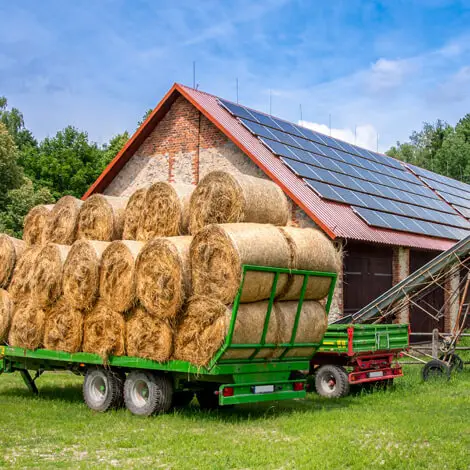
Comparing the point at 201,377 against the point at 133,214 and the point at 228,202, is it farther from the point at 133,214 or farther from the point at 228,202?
the point at 133,214

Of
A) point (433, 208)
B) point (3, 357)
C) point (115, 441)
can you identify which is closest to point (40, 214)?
point (3, 357)

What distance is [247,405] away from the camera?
11617 millimetres

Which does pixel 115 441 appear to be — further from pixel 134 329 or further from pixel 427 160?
pixel 427 160

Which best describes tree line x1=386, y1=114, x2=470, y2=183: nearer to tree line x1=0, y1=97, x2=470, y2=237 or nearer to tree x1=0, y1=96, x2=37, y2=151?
tree line x1=0, y1=97, x2=470, y2=237

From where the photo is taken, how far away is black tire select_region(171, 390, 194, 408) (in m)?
11.0

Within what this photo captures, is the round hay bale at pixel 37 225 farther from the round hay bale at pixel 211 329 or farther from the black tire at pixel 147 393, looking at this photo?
the round hay bale at pixel 211 329

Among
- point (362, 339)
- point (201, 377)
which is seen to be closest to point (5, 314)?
point (201, 377)

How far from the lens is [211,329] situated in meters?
9.41

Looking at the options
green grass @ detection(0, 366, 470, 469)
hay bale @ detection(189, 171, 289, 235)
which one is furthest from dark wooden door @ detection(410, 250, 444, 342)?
hay bale @ detection(189, 171, 289, 235)

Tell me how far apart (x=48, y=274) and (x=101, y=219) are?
60.3 inches

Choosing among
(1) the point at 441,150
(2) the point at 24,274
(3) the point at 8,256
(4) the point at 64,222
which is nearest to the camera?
(2) the point at 24,274

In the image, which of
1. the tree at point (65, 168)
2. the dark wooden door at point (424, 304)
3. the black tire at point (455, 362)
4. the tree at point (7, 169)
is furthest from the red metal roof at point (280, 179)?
the tree at point (65, 168)

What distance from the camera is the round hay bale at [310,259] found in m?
10.2

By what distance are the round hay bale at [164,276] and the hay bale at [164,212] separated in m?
1.13
